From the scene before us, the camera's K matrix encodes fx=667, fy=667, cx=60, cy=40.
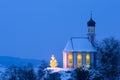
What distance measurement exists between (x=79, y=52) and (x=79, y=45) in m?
0.91

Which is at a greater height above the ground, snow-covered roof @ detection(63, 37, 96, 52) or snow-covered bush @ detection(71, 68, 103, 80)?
snow-covered roof @ detection(63, 37, 96, 52)

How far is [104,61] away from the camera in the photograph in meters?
68.2

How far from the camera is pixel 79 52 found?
76.4 metres

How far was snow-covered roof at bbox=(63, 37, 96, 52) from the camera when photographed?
251 ft

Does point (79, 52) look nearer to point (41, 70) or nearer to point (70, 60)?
point (70, 60)

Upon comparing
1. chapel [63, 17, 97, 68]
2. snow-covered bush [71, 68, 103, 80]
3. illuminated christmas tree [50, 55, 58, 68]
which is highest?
chapel [63, 17, 97, 68]

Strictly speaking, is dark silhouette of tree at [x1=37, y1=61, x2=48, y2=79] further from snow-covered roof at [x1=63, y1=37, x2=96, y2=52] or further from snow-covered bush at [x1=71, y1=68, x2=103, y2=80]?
snow-covered bush at [x1=71, y1=68, x2=103, y2=80]

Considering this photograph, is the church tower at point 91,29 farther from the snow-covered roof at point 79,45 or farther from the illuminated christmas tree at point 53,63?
the illuminated christmas tree at point 53,63

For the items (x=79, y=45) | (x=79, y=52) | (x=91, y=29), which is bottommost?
(x=79, y=52)

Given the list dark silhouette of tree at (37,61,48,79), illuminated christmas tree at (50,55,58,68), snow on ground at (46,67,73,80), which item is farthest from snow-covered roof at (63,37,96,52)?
dark silhouette of tree at (37,61,48,79)

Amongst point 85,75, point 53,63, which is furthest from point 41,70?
point 85,75

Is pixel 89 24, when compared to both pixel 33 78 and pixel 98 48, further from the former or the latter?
pixel 33 78

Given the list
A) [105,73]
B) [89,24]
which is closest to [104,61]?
[105,73]

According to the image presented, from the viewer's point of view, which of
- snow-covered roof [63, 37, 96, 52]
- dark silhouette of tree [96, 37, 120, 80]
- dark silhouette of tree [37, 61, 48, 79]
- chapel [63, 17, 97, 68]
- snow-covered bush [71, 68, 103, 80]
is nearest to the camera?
snow-covered bush [71, 68, 103, 80]
